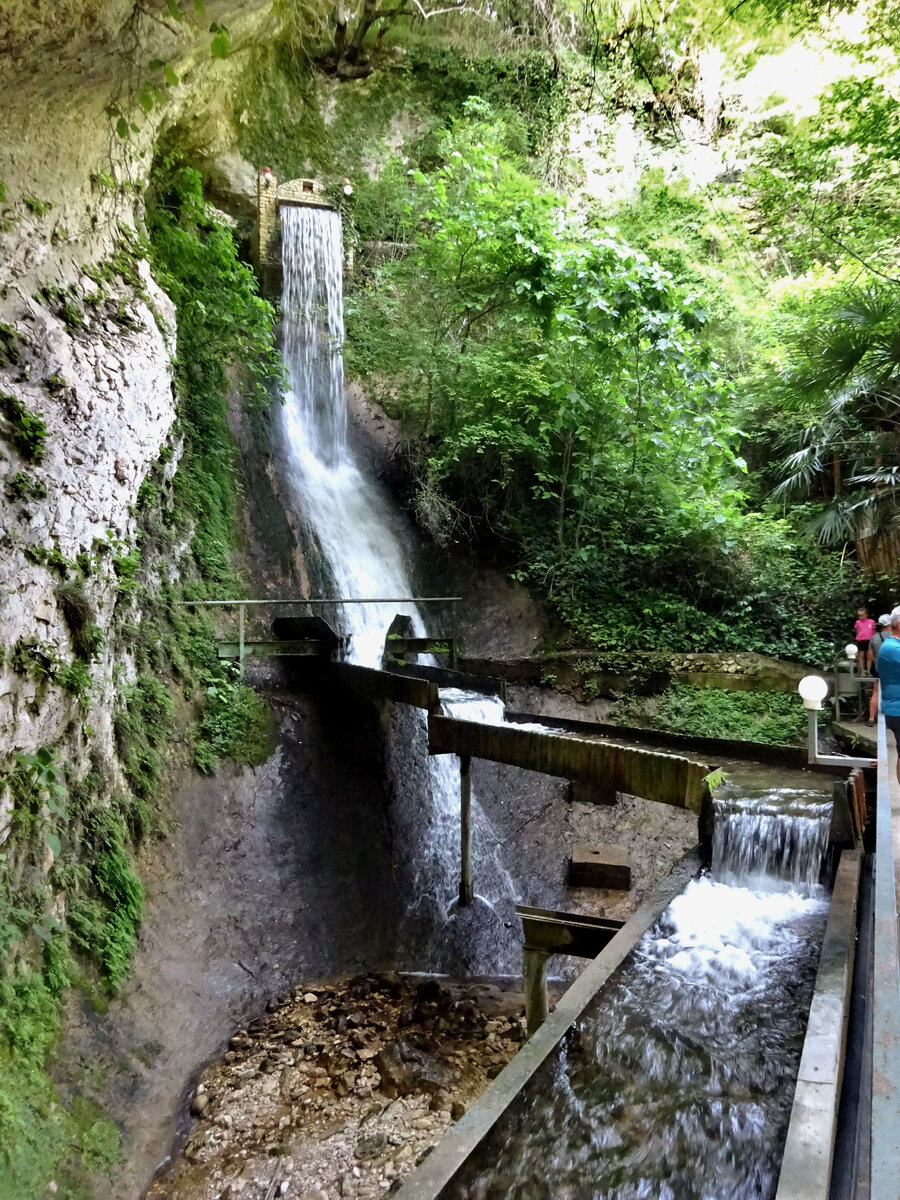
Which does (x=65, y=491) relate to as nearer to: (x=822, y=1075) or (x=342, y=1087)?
(x=342, y=1087)

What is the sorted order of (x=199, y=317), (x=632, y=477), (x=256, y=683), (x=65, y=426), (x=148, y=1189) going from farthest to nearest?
(x=632, y=477) → (x=199, y=317) → (x=256, y=683) → (x=65, y=426) → (x=148, y=1189)

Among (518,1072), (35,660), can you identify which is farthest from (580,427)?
(518,1072)

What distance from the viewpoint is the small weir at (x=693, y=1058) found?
9.66 ft

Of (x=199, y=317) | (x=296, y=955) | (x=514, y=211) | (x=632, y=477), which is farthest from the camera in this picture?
(x=632, y=477)

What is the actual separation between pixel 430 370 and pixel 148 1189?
1199cm

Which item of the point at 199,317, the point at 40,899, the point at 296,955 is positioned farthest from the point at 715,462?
the point at 40,899

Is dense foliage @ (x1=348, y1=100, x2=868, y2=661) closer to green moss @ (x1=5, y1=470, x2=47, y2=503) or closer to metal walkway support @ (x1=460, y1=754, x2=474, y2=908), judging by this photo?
metal walkway support @ (x1=460, y1=754, x2=474, y2=908)

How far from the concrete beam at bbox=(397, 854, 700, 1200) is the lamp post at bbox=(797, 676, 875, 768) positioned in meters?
1.73

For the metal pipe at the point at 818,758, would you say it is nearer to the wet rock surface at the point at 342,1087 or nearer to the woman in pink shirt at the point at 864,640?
the wet rock surface at the point at 342,1087

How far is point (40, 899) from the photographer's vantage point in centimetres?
487

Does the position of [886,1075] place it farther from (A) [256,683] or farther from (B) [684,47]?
(B) [684,47]

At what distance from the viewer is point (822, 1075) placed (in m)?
2.84

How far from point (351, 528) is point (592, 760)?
7978 millimetres

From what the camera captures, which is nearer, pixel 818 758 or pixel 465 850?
pixel 818 758
